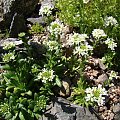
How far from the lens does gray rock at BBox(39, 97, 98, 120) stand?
6293 millimetres

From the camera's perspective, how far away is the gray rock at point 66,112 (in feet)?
20.6

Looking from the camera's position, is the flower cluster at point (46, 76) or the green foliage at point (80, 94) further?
the green foliage at point (80, 94)

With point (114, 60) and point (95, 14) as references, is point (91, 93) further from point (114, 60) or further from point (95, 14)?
point (95, 14)

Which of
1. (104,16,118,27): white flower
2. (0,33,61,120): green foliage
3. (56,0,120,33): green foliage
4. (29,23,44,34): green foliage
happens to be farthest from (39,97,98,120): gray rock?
(29,23,44,34): green foliage

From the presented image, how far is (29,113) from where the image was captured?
6316 millimetres

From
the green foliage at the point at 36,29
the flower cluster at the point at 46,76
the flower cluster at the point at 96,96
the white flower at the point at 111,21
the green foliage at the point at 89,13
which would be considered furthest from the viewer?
the green foliage at the point at 36,29

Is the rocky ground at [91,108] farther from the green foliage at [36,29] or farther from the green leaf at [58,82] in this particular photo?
the green leaf at [58,82]

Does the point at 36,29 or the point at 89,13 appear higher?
the point at 89,13

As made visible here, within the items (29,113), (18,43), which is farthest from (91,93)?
(18,43)

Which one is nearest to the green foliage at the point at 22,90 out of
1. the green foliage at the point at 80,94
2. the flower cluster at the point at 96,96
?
the green foliage at the point at 80,94

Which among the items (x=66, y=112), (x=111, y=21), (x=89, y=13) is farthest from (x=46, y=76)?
(x=89, y=13)

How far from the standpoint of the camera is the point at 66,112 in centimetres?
634

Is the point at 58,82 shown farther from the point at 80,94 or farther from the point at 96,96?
the point at 96,96

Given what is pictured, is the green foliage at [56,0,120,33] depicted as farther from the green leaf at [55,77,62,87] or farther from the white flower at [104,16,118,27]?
the green leaf at [55,77,62,87]
